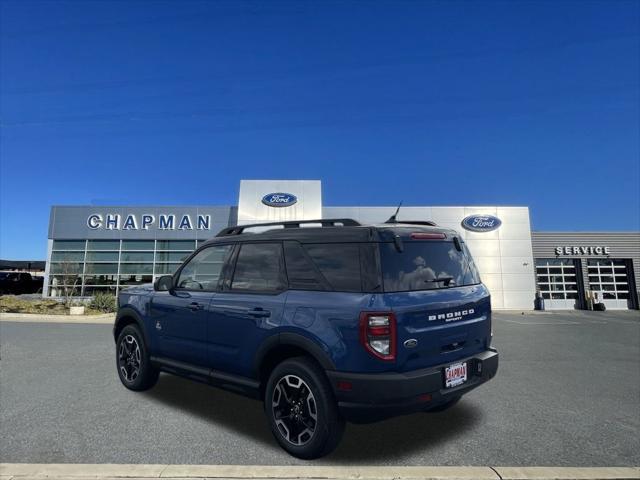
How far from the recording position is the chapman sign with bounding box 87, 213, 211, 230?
24719 millimetres

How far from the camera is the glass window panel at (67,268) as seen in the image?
23109mm

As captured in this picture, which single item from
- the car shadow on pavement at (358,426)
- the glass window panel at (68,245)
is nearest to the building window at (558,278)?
the car shadow on pavement at (358,426)

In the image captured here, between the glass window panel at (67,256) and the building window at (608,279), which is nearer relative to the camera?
the glass window panel at (67,256)

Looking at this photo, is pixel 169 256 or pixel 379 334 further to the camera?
pixel 169 256

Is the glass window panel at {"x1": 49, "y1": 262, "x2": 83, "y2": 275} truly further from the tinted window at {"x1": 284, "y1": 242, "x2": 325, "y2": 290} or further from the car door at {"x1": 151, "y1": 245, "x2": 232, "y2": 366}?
the tinted window at {"x1": 284, "y1": 242, "x2": 325, "y2": 290}

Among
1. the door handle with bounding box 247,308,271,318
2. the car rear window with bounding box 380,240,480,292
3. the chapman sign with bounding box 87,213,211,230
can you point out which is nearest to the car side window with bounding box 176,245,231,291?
the door handle with bounding box 247,308,271,318

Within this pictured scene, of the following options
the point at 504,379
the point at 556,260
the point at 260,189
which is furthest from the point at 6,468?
the point at 556,260

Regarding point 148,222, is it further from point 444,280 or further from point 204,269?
point 444,280

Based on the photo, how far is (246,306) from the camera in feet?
11.6

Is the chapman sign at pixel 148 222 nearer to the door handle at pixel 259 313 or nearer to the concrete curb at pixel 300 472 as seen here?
the door handle at pixel 259 313

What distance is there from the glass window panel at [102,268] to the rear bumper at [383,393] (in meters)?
25.6

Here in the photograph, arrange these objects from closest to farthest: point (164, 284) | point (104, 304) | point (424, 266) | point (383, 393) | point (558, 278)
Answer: point (383, 393) → point (424, 266) → point (164, 284) → point (104, 304) → point (558, 278)

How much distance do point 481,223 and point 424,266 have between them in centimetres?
2326

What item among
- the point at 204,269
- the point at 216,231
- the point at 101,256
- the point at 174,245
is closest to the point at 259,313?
the point at 204,269
